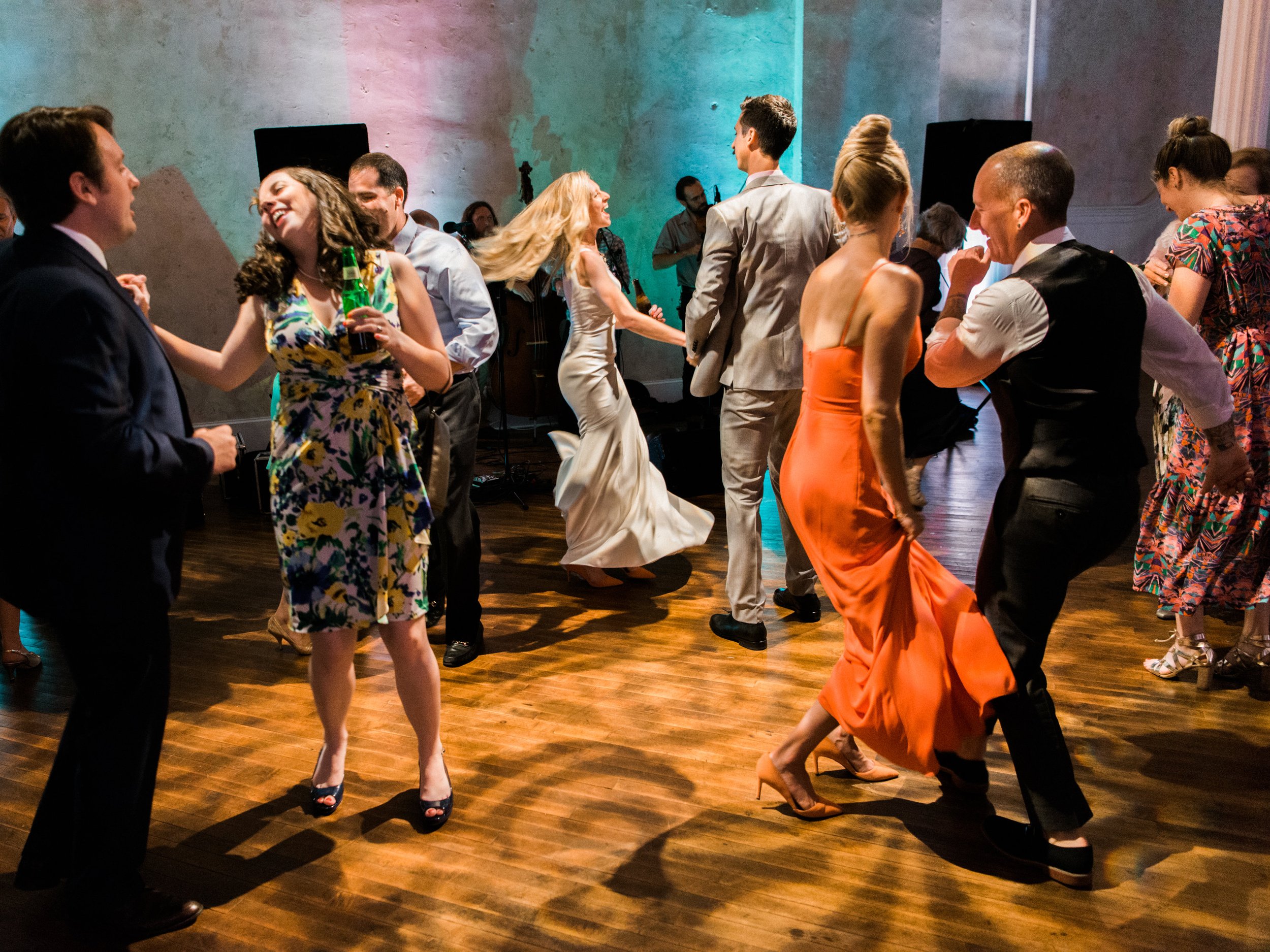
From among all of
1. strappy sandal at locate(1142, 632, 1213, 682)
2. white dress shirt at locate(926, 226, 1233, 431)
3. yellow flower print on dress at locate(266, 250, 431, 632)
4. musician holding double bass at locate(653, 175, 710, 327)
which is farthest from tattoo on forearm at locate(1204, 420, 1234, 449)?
musician holding double bass at locate(653, 175, 710, 327)

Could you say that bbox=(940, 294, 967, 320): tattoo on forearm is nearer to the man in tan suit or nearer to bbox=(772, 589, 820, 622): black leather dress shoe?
the man in tan suit

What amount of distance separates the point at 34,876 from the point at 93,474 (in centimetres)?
101

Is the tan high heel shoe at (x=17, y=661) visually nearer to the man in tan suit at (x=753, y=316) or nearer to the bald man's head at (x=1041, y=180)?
the man in tan suit at (x=753, y=316)

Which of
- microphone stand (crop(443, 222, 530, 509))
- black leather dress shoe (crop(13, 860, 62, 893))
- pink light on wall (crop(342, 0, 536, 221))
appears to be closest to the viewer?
black leather dress shoe (crop(13, 860, 62, 893))

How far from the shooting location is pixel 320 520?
7.89ft

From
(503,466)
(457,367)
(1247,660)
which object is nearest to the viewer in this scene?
(1247,660)

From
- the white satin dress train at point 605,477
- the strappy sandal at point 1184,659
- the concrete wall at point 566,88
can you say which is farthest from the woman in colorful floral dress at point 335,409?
the concrete wall at point 566,88

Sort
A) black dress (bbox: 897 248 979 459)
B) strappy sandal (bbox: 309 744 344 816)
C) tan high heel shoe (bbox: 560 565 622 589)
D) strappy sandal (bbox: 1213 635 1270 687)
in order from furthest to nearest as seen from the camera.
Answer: tan high heel shoe (bbox: 560 565 622 589), black dress (bbox: 897 248 979 459), strappy sandal (bbox: 1213 635 1270 687), strappy sandal (bbox: 309 744 344 816)

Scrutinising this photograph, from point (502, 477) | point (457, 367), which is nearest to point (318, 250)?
point (457, 367)

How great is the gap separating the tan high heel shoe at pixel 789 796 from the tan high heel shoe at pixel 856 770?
179mm

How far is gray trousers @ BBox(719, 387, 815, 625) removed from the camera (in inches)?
145

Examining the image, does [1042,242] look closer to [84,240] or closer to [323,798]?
[84,240]

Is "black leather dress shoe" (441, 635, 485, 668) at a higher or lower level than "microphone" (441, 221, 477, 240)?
lower

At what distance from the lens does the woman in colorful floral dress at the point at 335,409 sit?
2.35 meters
